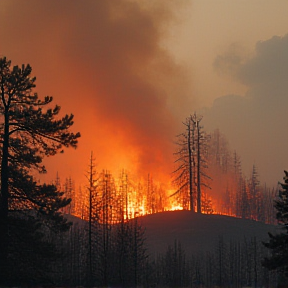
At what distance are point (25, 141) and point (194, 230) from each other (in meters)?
60.5

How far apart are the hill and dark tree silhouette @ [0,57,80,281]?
53620 millimetres

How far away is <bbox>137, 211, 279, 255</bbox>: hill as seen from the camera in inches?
3162

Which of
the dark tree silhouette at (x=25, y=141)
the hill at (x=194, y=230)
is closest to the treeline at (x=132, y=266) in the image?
the hill at (x=194, y=230)

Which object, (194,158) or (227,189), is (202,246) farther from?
(227,189)

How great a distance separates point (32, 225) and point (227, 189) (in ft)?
515

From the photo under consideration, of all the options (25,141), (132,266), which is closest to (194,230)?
(132,266)

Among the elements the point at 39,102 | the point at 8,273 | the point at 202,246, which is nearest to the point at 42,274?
the point at 8,273

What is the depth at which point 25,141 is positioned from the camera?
26.2 meters

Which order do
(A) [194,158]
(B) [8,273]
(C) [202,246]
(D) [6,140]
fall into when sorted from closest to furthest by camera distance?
(B) [8,273] < (D) [6,140] < (C) [202,246] < (A) [194,158]

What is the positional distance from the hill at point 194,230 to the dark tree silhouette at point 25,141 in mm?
53620

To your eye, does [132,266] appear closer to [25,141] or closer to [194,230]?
[194,230]

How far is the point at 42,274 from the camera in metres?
25.0

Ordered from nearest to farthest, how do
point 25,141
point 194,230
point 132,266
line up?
point 25,141 < point 132,266 < point 194,230

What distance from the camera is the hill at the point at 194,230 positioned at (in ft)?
263
